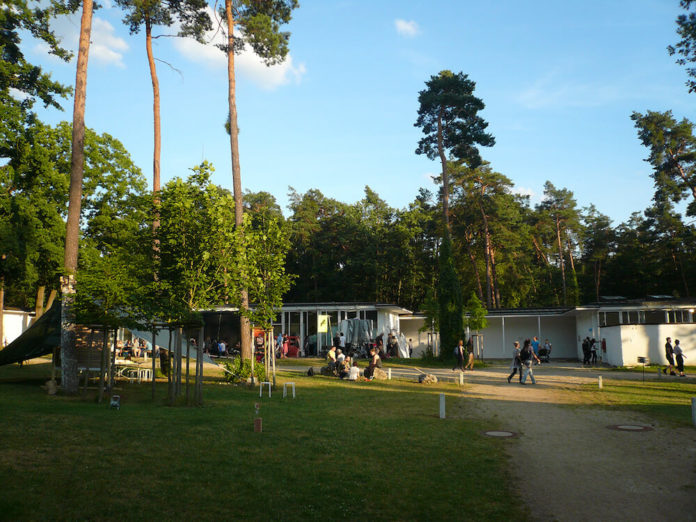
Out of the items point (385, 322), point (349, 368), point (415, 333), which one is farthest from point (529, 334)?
point (349, 368)

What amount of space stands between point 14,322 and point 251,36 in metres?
27.5

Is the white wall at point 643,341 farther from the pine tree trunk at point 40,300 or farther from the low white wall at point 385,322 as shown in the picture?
the pine tree trunk at point 40,300

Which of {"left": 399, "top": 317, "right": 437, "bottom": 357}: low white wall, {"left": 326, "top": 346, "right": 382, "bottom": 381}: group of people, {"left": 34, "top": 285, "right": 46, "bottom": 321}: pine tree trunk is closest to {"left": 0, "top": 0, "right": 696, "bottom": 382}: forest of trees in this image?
{"left": 34, "top": 285, "right": 46, "bottom": 321}: pine tree trunk

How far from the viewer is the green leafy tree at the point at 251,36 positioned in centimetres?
1983

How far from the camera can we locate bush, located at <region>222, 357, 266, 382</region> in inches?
660

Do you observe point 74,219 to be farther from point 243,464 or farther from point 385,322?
point 385,322

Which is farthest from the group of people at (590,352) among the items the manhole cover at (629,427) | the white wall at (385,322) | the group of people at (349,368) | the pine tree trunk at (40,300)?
the pine tree trunk at (40,300)

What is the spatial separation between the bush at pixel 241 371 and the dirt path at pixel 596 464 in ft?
23.2

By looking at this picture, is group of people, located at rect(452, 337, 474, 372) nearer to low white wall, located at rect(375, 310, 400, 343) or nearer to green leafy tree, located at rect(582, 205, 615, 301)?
low white wall, located at rect(375, 310, 400, 343)

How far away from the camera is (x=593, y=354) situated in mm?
30844

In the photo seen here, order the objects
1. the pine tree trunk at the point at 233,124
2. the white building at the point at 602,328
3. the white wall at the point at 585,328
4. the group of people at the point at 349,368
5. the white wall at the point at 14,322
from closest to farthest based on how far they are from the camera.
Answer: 1. the pine tree trunk at the point at 233,124
2. the group of people at the point at 349,368
3. the white building at the point at 602,328
4. the white wall at the point at 585,328
5. the white wall at the point at 14,322

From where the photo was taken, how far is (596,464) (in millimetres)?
7270

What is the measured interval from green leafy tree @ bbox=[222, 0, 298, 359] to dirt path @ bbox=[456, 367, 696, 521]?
1264 centimetres

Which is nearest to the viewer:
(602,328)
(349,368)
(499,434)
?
(499,434)
